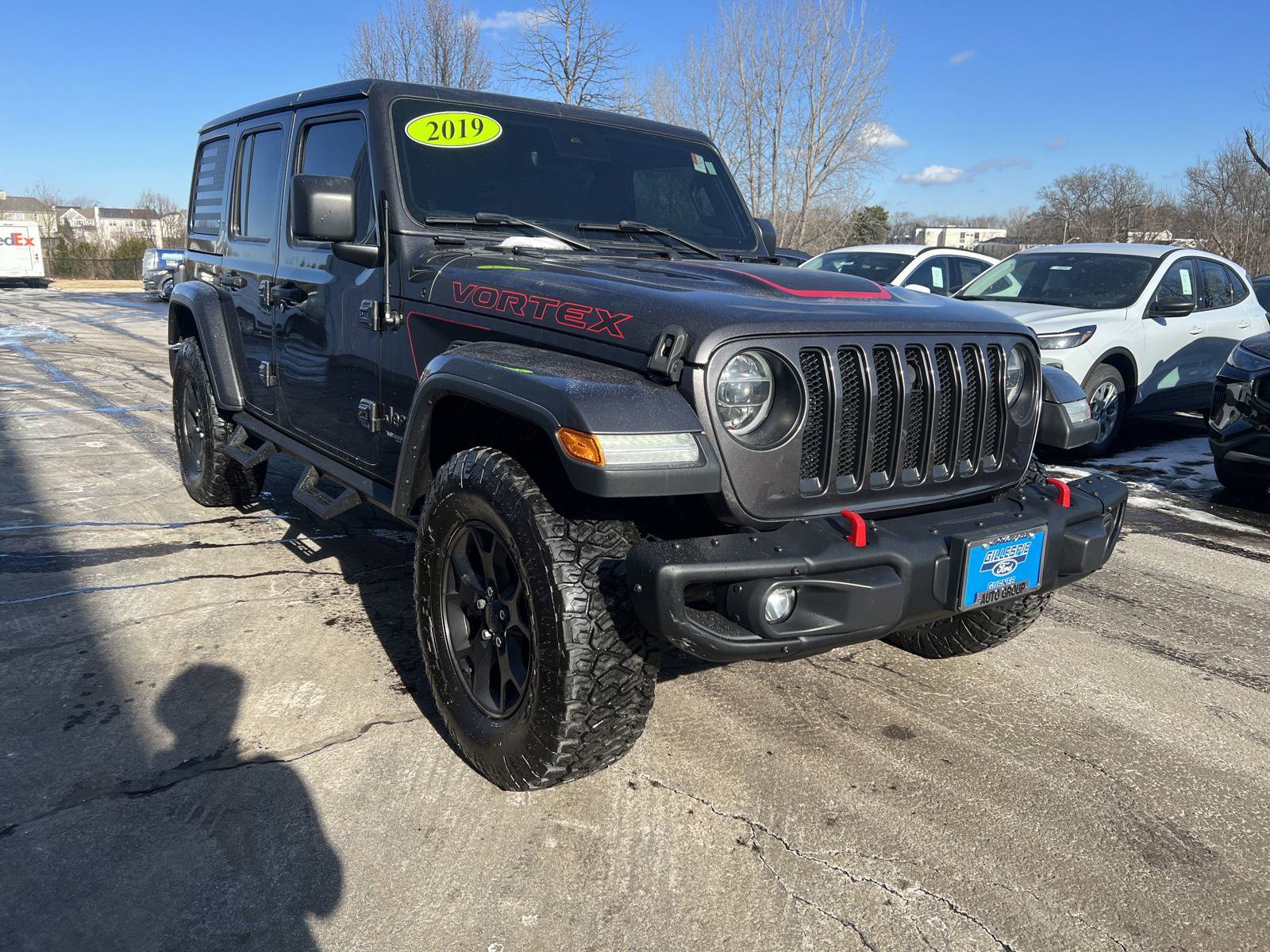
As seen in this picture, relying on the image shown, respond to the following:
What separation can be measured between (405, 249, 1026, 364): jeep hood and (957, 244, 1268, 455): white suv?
4.80 metres

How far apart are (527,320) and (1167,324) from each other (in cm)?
718

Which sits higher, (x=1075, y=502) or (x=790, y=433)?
(x=790, y=433)

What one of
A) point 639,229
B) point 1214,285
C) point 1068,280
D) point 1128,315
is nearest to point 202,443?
point 639,229

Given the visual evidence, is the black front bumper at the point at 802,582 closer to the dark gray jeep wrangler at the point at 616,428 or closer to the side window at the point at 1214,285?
the dark gray jeep wrangler at the point at 616,428

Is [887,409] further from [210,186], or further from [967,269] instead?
[967,269]

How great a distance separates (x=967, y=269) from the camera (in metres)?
11.3

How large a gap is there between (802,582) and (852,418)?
54cm

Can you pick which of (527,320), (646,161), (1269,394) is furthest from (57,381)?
(1269,394)

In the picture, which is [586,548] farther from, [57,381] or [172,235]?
[172,235]

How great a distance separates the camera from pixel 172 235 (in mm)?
52375

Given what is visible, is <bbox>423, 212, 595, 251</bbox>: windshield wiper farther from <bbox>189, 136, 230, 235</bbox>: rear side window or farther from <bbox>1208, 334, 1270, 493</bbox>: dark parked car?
<bbox>1208, 334, 1270, 493</bbox>: dark parked car

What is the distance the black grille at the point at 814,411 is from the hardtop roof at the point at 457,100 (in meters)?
1.90

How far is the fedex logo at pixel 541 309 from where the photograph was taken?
2.62 m

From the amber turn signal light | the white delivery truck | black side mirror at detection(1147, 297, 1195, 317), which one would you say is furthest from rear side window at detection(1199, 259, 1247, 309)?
the white delivery truck
